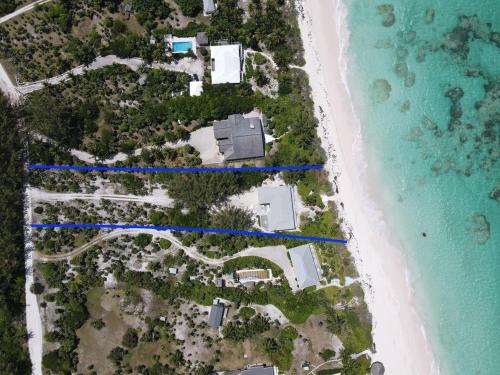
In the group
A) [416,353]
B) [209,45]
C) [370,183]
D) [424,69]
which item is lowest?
[416,353]

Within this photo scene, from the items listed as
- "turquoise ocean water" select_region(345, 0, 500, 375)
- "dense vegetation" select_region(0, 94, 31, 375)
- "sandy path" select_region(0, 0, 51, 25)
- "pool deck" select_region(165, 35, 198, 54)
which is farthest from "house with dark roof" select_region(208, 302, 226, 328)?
"sandy path" select_region(0, 0, 51, 25)

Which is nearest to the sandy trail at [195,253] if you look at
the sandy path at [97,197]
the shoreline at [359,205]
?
the sandy path at [97,197]

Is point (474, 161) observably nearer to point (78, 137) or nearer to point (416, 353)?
point (416, 353)

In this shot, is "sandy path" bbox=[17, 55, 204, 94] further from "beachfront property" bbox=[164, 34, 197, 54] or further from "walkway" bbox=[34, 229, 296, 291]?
"walkway" bbox=[34, 229, 296, 291]

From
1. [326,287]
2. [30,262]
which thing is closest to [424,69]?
[326,287]

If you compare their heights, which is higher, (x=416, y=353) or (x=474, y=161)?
(x=474, y=161)

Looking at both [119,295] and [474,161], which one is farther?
[474,161]

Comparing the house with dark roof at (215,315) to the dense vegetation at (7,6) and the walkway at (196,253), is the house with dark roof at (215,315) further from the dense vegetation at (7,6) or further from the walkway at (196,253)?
the dense vegetation at (7,6)
